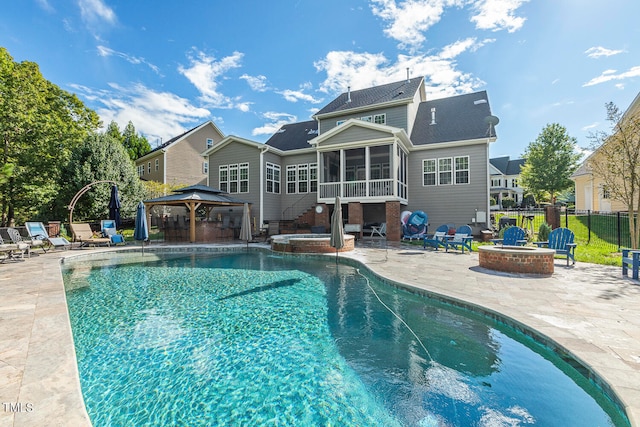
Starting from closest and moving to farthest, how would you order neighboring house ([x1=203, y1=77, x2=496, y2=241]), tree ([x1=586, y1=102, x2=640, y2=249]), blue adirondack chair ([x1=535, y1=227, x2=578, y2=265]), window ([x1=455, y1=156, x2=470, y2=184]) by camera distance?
blue adirondack chair ([x1=535, y1=227, x2=578, y2=265]) < tree ([x1=586, y1=102, x2=640, y2=249]) < neighboring house ([x1=203, y1=77, x2=496, y2=241]) < window ([x1=455, y1=156, x2=470, y2=184])

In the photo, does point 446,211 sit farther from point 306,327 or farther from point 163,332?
point 163,332

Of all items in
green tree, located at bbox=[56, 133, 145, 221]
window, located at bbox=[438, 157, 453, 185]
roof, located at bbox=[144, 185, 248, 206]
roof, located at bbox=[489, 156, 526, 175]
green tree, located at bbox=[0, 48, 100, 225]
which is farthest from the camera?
roof, located at bbox=[489, 156, 526, 175]

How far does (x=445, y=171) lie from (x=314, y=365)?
1523cm

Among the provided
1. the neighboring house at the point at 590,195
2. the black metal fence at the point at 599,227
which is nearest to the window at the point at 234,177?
the black metal fence at the point at 599,227

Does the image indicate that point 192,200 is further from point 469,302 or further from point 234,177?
point 469,302

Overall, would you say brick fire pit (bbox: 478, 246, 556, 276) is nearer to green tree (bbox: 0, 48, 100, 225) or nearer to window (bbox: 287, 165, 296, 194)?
window (bbox: 287, 165, 296, 194)

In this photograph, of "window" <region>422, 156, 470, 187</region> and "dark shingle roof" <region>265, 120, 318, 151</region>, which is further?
"dark shingle roof" <region>265, 120, 318, 151</region>

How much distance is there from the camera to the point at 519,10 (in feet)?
34.4

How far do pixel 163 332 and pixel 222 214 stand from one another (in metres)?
16.1

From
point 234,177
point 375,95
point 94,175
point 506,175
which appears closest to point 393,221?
point 375,95

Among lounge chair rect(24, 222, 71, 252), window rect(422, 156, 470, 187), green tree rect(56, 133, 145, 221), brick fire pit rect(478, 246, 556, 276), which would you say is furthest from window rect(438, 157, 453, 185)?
green tree rect(56, 133, 145, 221)

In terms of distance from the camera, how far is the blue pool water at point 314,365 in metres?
2.70

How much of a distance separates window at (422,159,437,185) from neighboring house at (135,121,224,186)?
762 inches

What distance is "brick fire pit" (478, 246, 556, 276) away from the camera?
704cm
